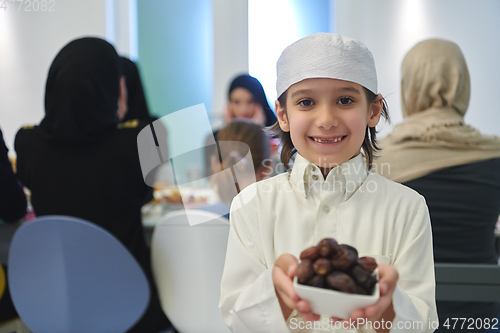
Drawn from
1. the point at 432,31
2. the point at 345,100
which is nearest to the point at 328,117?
the point at 345,100

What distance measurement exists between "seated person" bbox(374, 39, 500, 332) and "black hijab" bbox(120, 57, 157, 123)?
1080 millimetres

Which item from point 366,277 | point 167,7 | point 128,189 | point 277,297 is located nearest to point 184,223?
point 128,189

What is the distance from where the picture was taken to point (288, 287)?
0.36 m

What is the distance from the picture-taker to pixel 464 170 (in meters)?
0.80

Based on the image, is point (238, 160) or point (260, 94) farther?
point (260, 94)

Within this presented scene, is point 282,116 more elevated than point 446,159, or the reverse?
point 282,116

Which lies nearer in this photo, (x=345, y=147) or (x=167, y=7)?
(x=345, y=147)

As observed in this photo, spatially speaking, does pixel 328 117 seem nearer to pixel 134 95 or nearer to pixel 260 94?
pixel 260 94

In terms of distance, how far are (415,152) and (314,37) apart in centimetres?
47

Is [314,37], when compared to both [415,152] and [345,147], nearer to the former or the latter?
[345,147]

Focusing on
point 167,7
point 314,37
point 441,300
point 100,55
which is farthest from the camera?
point 167,7

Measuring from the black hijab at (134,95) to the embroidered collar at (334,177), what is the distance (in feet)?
3.94

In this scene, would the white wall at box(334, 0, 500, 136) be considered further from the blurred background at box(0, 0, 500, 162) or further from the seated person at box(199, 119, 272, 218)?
the seated person at box(199, 119, 272, 218)

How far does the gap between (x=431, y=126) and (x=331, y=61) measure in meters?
0.47
